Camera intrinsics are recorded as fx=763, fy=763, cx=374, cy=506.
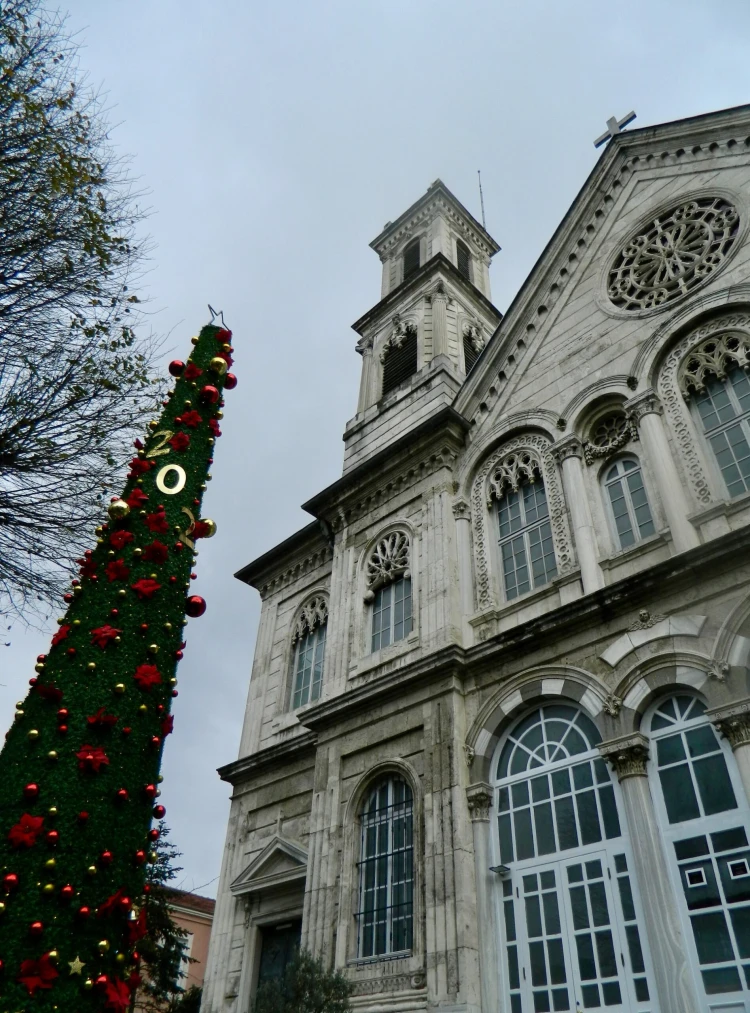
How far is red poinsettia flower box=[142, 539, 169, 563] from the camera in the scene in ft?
24.9

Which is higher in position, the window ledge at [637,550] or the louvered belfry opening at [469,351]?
the louvered belfry opening at [469,351]

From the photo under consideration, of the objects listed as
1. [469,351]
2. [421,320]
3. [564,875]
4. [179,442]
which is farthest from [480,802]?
[421,320]

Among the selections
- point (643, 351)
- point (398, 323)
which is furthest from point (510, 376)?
point (398, 323)

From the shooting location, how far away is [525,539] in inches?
571

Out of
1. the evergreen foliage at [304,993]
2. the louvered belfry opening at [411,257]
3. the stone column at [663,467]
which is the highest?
the louvered belfry opening at [411,257]

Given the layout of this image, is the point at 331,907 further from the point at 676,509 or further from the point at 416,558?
the point at 676,509

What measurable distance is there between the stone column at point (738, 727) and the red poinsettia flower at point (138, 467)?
7.82m

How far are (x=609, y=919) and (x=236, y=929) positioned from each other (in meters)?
8.70

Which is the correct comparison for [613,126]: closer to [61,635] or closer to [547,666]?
[547,666]

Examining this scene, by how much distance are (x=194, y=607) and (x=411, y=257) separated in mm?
21775

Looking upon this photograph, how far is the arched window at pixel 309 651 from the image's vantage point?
18125 millimetres

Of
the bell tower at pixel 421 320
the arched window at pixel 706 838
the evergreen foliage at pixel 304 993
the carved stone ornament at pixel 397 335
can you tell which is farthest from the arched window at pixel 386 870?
the carved stone ornament at pixel 397 335

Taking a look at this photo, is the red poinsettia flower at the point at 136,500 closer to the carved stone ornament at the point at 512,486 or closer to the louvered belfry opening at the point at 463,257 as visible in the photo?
the carved stone ornament at the point at 512,486

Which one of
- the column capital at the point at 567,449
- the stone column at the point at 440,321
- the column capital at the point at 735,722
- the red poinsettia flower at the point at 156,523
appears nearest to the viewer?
the red poinsettia flower at the point at 156,523
